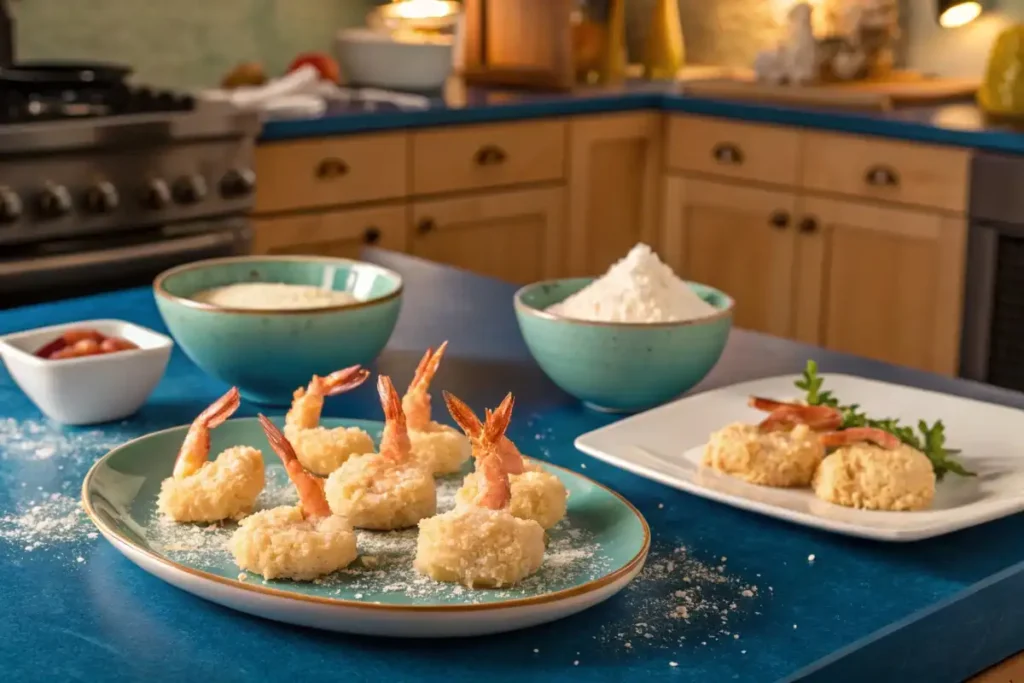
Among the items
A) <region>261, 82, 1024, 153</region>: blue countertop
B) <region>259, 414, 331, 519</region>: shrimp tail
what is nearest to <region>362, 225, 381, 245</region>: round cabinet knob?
<region>261, 82, 1024, 153</region>: blue countertop

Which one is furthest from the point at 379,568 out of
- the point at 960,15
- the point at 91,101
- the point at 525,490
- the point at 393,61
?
the point at 960,15

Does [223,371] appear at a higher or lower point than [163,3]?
lower

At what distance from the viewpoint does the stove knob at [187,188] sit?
9.30 ft

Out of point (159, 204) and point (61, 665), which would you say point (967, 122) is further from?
point (61, 665)

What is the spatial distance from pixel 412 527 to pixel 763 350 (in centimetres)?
64

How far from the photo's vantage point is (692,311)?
1331 mm

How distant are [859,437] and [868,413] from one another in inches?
7.2

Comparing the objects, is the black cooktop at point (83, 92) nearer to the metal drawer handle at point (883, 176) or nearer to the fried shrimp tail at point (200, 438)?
the metal drawer handle at point (883, 176)

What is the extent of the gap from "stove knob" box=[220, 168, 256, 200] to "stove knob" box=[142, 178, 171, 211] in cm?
13

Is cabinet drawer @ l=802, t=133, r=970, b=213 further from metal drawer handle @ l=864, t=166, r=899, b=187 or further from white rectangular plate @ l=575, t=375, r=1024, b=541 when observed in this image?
white rectangular plate @ l=575, t=375, r=1024, b=541

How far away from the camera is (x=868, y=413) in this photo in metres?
1.29

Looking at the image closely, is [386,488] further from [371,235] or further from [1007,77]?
[1007,77]

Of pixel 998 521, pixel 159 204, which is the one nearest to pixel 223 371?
pixel 998 521

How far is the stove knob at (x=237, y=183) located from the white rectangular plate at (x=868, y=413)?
5.83ft
